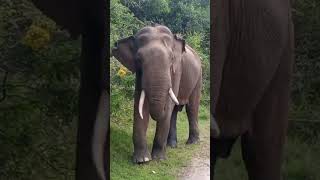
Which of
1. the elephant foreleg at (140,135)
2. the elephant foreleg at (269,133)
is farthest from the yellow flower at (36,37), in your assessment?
the elephant foreleg at (269,133)

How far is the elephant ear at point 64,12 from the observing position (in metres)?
3.17

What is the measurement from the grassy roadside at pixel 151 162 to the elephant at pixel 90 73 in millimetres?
254

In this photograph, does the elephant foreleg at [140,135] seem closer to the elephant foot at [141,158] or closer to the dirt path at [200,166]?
the elephant foot at [141,158]

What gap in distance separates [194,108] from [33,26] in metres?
1.31

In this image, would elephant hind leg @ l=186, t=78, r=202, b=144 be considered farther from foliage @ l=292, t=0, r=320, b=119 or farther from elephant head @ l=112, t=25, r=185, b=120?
foliage @ l=292, t=0, r=320, b=119

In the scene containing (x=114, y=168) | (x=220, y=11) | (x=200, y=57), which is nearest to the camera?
(x=220, y=11)

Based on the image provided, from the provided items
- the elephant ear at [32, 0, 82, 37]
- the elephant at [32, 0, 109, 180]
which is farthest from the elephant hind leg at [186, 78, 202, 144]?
the elephant ear at [32, 0, 82, 37]

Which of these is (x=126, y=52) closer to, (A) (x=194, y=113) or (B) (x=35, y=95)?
(A) (x=194, y=113)

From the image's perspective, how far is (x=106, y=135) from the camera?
3225 mm

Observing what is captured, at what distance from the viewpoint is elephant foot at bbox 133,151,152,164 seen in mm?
3562

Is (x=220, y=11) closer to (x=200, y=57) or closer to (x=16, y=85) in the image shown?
(x=200, y=57)

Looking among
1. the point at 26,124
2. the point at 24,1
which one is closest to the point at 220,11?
the point at 24,1

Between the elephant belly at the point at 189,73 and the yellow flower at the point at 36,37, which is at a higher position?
the yellow flower at the point at 36,37

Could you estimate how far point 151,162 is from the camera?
3.58 meters
